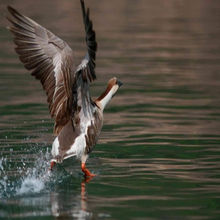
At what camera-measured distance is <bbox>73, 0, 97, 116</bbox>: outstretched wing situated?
312 inches

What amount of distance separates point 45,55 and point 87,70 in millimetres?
1053

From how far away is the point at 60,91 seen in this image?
30.1ft

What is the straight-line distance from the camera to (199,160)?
32.9ft

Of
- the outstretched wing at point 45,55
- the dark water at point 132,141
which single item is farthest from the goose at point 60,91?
the dark water at point 132,141

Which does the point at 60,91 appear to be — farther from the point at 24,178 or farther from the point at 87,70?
the point at 24,178

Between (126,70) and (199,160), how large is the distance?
7.82 metres

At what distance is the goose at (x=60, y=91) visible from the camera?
9125mm

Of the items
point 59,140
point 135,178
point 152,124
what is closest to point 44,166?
point 59,140

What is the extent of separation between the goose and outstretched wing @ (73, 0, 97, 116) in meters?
0.01

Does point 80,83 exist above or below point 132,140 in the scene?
above

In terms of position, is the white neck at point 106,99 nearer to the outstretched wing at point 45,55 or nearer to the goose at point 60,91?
the goose at point 60,91

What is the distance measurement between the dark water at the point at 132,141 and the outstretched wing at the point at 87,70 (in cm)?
95

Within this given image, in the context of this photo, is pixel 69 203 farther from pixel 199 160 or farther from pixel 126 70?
pixel 126 70

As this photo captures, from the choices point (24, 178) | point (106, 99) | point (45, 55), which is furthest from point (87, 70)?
point (24, 178)
